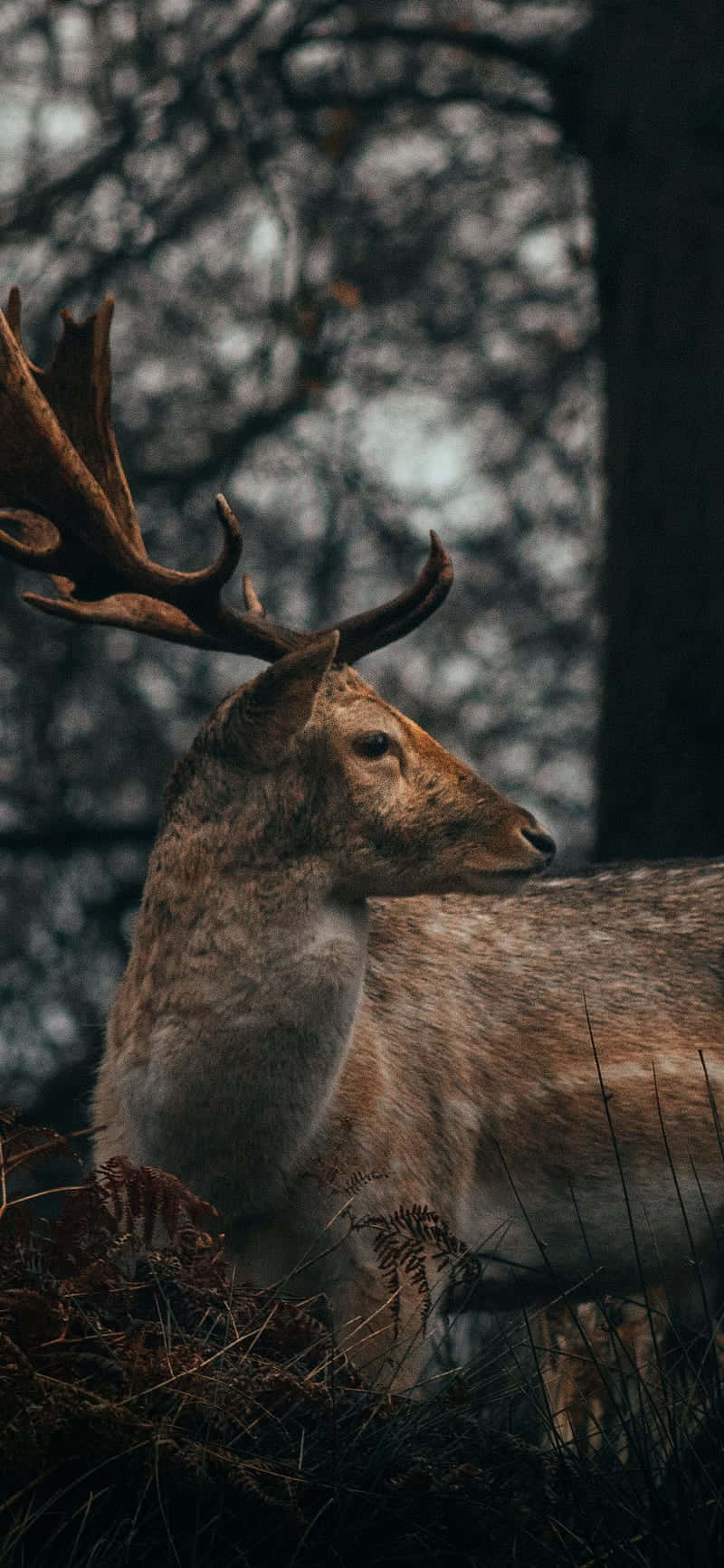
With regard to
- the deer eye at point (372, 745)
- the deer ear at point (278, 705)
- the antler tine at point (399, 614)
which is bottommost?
the deer eye at point (372, 745)

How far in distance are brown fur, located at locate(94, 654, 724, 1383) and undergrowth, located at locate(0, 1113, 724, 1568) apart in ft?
2.33

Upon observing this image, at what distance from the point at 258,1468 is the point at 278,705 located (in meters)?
2.00

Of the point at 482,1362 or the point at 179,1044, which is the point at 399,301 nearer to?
the point at 179,1044

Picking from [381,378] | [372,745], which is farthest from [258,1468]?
[381,378]

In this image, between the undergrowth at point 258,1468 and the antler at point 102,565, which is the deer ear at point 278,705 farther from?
the undergrowth at point 258,1468

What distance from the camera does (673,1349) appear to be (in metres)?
2.56

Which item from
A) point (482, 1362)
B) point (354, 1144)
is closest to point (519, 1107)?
point (354, 1144)

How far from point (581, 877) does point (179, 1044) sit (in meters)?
1.89

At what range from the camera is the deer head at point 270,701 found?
3785 millimetres

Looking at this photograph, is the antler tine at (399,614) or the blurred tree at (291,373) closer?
the antler tine at (399,614)

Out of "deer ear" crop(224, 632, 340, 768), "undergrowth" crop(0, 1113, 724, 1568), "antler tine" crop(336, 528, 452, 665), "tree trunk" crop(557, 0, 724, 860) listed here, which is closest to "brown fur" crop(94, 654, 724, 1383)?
"deer ear" crop(224, 632, 340, 768)

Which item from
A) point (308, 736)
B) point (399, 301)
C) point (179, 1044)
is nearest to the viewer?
point (179, 1044)

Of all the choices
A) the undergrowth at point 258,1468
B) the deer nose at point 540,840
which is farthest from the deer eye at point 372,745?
the undergrowth at point 258,1468

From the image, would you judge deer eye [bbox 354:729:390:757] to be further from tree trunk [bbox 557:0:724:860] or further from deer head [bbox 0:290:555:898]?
tree trunk [bbox 557:0:724:860]
